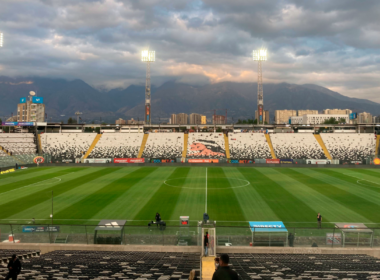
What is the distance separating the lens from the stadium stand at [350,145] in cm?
6675

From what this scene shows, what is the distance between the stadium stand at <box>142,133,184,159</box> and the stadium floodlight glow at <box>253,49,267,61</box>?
3874 cm

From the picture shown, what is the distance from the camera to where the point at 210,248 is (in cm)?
1400

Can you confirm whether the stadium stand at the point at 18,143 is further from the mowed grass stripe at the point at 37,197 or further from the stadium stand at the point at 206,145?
the stadium stand at the point at 206,145

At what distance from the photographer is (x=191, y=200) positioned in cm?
3181

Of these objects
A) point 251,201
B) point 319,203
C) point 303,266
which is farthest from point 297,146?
point 303,266

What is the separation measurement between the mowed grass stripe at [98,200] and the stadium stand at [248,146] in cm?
3117

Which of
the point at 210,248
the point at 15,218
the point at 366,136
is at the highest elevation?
the point at 366,136

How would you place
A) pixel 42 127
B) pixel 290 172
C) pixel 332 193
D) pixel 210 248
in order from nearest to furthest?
1. pixel 210 248
2. pixel 332 193
3. pixel 290 172
4. pixel 42 127

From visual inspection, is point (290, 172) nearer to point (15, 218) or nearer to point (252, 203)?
point (252, 203)

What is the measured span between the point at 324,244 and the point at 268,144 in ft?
195

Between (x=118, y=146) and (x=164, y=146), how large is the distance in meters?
11.9

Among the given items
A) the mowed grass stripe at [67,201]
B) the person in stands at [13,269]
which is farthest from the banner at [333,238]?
the mowed grass stripe at [67,201]

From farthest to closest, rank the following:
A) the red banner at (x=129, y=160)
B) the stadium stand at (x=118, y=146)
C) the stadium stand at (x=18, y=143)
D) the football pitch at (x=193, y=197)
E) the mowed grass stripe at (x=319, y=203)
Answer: the stadium stand at (x=118, y=146), the stadium stand at (x=18, y=143), the red banner at (x=129, y=160), the football pitch at (x=193, y=197), the mowed grass stripe at (x=319, y=203)

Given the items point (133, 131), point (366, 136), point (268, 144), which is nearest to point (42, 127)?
point (133, 131)
